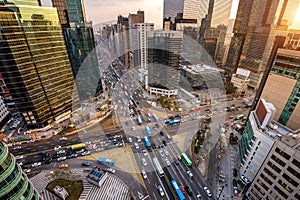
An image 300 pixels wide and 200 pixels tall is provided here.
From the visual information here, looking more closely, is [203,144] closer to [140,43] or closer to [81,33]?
[81,33]

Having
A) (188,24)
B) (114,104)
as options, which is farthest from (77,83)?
(188,24)

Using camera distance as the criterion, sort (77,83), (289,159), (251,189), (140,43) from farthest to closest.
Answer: (140,43), (77,83), (251,189), (289,159)

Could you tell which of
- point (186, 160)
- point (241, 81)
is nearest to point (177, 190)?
point (186, 160)

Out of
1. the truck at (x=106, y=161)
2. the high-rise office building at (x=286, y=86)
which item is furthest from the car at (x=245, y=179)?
the truck at (x=106, y=161)

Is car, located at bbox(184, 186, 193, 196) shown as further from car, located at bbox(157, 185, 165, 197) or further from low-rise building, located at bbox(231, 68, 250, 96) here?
low-rise building, located at bbox(231, 68, 250, 96)

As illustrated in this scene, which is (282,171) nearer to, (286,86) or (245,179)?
(245,179)

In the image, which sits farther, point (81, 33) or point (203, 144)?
point (81, 33)

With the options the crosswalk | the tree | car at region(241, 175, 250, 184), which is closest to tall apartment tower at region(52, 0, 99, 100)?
the crosswalk
